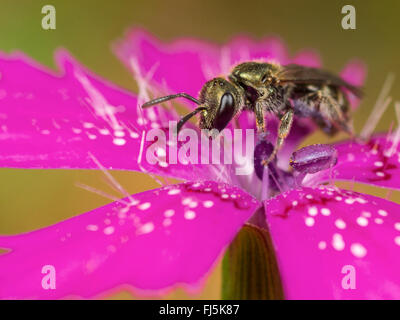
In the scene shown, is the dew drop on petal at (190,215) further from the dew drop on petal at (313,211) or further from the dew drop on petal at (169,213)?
the dew drop on petal at (313,211)

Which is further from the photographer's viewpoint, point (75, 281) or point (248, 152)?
point (248, 152)

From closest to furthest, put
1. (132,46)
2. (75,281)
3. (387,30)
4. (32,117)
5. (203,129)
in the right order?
(75,281), (203,129), (32,117), (132,46), (387,30)

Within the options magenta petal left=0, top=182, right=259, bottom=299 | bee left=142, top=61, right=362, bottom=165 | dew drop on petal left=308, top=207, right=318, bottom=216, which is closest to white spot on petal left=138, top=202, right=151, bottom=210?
magenta petal left=0, top=182, right=259, bottom=299

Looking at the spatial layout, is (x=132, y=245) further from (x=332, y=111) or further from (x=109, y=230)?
(x=332, y=111)

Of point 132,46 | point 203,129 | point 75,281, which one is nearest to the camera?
point 75,281

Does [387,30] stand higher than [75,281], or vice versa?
[387,30]

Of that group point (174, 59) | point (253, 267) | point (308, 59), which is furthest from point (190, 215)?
point (308, 59)

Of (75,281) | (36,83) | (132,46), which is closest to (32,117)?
(36,83)
